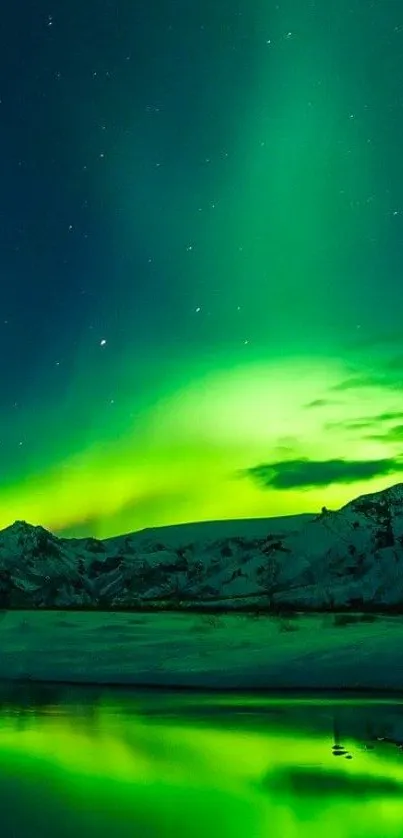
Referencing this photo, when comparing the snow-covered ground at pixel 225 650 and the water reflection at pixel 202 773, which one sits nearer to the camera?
the water reflection at pixel 202 773

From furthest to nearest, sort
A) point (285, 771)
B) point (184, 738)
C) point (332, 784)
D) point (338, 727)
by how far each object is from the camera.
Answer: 1. point (338, 727)
2. point (184, 738)
3. point (285, 771)
4. point (332, 784)

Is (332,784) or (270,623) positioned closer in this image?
(332,784)

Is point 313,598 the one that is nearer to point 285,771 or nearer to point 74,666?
point 74,666

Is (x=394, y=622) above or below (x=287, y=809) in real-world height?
above

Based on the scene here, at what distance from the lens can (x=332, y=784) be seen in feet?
76.0

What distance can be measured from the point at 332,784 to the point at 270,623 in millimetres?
98291

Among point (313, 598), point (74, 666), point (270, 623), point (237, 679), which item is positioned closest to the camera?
point (237, 679)

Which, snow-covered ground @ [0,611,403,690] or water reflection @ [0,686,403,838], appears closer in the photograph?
water reflection @ [0,686,403,838]

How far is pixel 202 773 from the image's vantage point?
2552 centimetres

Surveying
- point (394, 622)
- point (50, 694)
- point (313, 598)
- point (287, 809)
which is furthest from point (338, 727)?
point (313, 598)

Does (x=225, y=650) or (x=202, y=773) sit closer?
(x=202, y=773)

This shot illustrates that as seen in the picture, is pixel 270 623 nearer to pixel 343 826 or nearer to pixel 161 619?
pixel 161 619

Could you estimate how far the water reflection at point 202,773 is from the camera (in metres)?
18.4

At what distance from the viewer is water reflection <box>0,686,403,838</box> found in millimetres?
18406
